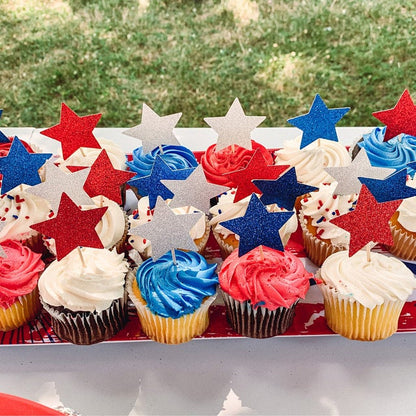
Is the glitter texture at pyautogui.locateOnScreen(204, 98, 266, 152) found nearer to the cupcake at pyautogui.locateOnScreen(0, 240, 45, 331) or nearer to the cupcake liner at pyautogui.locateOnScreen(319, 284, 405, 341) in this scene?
the cupcake liner at pyautogui.locateOnScreen(319, 284, 405, 341)

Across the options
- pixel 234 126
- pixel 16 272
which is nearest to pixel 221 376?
pixel 16 272

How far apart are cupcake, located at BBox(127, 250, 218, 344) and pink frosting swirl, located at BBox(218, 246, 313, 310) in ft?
0.28

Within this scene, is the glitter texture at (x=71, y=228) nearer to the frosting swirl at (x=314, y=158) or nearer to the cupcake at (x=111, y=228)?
the cupcake at (x=111, y=228)

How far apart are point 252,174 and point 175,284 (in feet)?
1.94

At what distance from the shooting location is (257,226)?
2.20 meters

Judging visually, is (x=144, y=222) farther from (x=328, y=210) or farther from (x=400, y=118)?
(x=400, y=118)

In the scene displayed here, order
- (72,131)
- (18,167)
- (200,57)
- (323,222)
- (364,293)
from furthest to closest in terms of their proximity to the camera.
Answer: (200,57)
(72,131)
(323,222)
(18,167)
(364,293)

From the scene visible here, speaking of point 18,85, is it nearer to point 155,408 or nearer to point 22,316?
point 22,316

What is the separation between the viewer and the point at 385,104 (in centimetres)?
522

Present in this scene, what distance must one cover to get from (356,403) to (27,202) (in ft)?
5.86

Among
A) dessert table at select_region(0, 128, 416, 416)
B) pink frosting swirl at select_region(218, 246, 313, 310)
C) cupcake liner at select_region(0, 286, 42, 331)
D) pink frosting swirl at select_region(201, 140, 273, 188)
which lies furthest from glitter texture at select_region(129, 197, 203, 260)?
pink frosting swirl at select_region(201, 140, 273, 188)

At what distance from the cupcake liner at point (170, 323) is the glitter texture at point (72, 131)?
2.66ft

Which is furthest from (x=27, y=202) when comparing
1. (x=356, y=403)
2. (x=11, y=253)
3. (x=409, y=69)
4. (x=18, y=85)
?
(x=409, y=69)

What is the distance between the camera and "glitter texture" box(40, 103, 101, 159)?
2.73 meters
